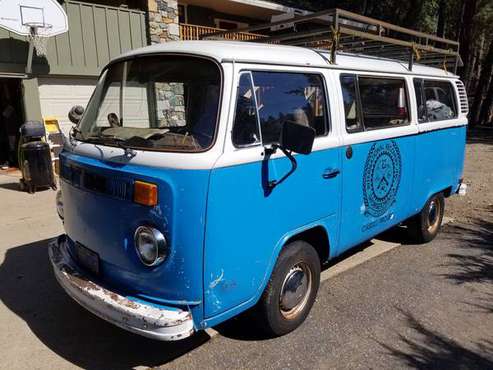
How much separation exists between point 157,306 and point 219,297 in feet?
1.27

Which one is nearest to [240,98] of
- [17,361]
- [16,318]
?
[17,361]

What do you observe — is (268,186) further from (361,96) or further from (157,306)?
(361,96)

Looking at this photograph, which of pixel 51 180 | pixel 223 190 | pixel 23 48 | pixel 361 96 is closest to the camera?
pixel 223 190

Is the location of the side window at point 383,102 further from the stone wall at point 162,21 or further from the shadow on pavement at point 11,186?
the stone wall at point 162,21

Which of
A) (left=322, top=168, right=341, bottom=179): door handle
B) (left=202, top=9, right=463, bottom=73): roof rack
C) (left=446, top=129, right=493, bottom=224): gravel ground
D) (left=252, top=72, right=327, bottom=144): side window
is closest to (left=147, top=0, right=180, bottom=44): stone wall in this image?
(left=202, top=9, right=463, bottom=73): roof rack

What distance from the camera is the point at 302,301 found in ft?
11.8

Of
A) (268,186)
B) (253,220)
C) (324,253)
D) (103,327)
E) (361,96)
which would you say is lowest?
(103,327)

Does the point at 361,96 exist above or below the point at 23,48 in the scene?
below

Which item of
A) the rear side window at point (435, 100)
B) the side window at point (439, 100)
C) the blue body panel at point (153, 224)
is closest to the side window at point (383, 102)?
the rear side window at point (435, 100)

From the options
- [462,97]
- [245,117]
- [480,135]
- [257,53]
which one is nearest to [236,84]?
[245,117]

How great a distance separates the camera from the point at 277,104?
311cm

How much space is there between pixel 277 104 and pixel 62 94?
892 cm

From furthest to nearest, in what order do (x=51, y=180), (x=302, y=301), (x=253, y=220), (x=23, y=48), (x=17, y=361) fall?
(x=23, y=48) < (x=51, y=180) < (x=302, y=301) < (x=17, y=361) < (x=253, y=220)

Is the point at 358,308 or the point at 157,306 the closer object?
the point at 157,306
